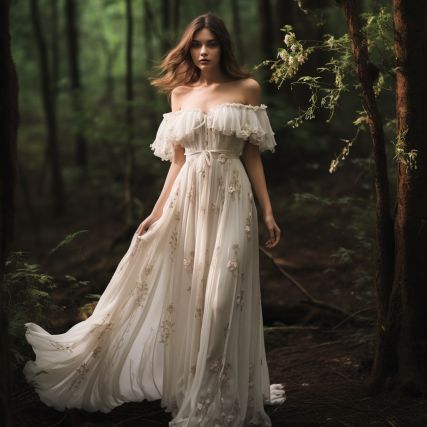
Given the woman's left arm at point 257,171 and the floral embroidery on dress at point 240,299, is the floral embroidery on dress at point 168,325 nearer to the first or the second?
the floral embroidery on dress at point 240,299

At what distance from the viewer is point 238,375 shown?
12.2ft

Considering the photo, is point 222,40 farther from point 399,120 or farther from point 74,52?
point 74,52

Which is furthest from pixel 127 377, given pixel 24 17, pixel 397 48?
pixel 24 17

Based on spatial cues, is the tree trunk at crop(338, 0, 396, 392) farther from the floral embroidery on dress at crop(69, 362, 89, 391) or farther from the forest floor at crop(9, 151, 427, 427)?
the floral embroidery on dress at crop(69, 362, 89, 391)

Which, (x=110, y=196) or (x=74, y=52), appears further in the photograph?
(x=74, y=52)

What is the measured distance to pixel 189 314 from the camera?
3900mm

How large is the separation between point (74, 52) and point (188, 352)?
13337 millimetres

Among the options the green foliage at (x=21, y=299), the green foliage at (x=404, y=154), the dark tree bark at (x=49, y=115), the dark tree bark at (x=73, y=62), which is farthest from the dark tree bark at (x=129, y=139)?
the green foliage at (x=404, y=154)

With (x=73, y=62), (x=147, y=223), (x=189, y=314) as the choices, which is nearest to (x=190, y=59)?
(x=147, y=223)

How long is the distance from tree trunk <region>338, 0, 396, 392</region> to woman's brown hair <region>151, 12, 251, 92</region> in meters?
0.80

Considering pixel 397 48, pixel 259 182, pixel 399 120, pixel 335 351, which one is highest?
pixel 397 48

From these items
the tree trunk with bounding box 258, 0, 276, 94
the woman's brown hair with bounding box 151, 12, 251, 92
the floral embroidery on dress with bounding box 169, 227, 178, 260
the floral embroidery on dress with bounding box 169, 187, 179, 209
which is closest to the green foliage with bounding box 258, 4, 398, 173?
the woman's brown hair with bounding box 151, 12, 251, 92

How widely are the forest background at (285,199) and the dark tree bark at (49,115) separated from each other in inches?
1.5

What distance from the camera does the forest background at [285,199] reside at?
154 inches
